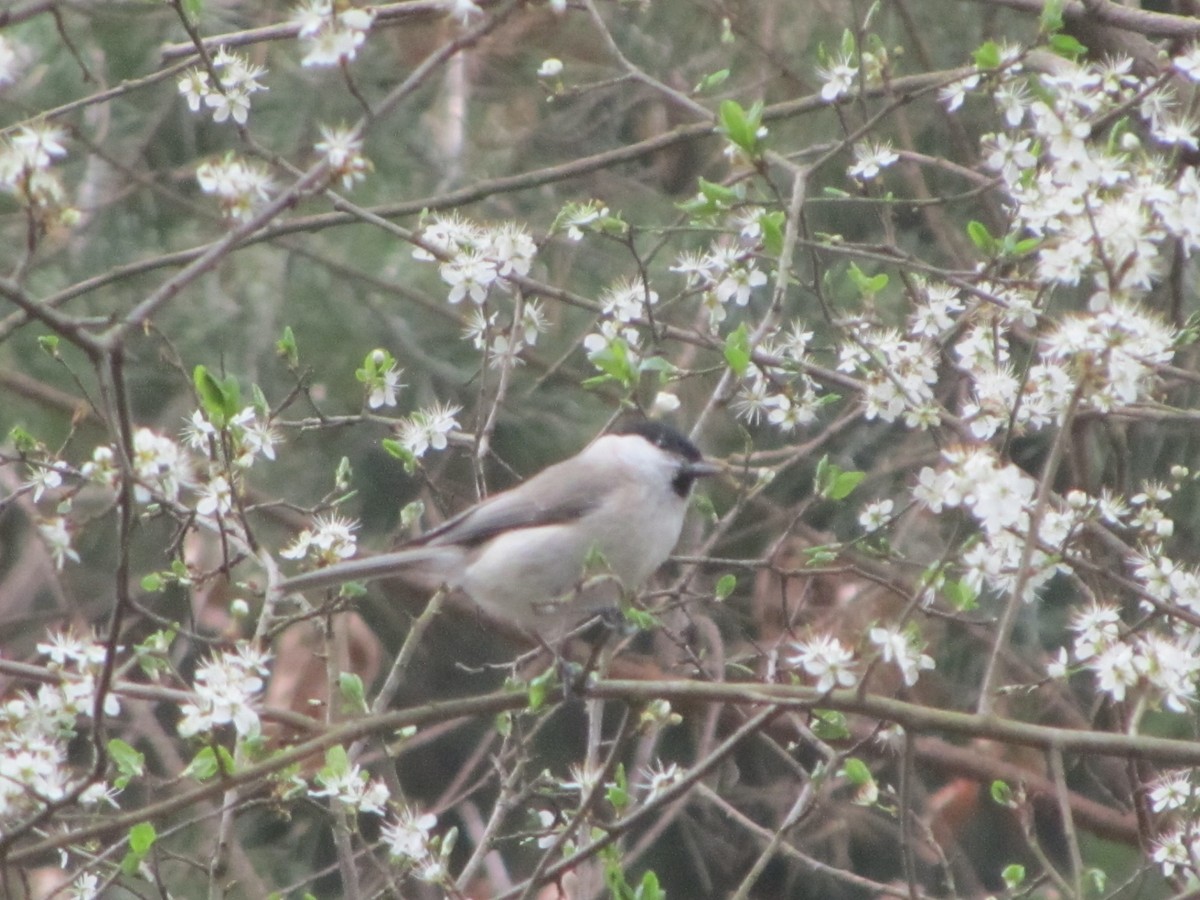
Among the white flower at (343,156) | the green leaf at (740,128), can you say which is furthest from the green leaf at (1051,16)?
the white flower at (343,156)

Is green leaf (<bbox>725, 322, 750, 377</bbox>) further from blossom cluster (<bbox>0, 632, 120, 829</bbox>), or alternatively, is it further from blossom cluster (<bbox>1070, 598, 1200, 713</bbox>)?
blossom cluster (<bbox>0, 632, 120, 829</bbox>)

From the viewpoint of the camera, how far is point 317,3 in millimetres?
1942

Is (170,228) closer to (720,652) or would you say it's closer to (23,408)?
(23,408)

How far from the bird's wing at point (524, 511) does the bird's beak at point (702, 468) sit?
19 centimetres

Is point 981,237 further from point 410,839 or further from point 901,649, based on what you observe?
point 410,839

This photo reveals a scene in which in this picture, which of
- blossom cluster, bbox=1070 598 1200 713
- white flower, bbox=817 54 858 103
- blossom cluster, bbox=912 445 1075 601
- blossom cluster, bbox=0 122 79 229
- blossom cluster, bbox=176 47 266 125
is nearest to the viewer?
blossom cluster, bbox=0 122 79 229

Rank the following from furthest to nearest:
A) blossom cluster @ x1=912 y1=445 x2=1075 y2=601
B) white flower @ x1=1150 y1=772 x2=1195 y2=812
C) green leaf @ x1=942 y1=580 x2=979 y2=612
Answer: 1. white flower @ x1=1150 y1=772 x2=1195 y2=812
2. green leaf @ x1=942 y1=580 x2=979 y2=612
3. blossom cluster @ x1=912 y1=445 x2=1075 y2=601

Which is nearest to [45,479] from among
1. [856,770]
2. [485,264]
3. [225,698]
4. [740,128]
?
[225,698]

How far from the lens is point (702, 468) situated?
298 cm

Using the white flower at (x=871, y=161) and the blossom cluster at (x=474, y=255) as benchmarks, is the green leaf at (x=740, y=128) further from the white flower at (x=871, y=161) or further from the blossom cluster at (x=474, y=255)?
the blossom cluster at (x=474, y=255)

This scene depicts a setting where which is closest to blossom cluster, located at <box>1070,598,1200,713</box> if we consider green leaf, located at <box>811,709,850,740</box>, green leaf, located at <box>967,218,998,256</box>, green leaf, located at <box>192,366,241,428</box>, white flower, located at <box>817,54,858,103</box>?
green leaf, located at <box>811,709,850,740</box>

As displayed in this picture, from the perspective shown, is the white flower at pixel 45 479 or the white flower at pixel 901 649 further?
the white flower at pixel 45 479

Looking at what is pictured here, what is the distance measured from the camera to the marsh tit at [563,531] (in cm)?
288

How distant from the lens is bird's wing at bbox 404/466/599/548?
293 centimetres
